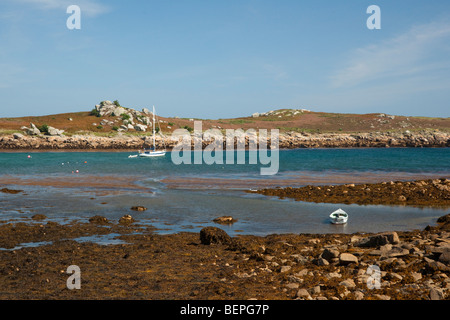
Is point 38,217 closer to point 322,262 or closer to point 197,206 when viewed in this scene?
point 197,206

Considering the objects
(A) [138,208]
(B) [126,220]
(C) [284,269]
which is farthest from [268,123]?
(C) [284,269]

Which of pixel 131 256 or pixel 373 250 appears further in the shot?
pixel 131 256

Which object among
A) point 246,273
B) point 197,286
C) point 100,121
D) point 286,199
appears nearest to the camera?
point 197,286

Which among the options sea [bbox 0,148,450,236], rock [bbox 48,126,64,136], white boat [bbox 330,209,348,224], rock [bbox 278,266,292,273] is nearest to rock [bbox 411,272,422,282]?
rock [bbox 278,266,292,273]

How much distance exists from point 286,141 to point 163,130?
36.2m

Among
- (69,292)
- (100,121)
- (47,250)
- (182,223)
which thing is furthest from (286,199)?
(100,121)

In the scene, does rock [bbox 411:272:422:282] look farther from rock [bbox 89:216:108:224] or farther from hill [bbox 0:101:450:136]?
hill [bbox 0:101:450:136]

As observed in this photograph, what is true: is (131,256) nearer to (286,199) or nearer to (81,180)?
(286,199)

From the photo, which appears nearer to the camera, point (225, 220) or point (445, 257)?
point (445, 257)

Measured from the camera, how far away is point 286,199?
2808 cm

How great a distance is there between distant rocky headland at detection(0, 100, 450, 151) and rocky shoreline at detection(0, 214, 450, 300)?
85.5 metres

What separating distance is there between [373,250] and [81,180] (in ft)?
113

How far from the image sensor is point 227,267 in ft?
40.5

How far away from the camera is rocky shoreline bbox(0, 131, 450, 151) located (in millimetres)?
98250
